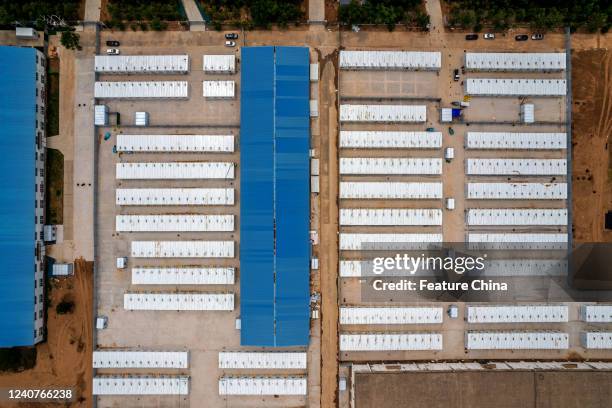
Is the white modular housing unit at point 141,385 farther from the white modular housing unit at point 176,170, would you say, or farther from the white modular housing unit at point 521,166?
the white modular housing unit at point 521,166

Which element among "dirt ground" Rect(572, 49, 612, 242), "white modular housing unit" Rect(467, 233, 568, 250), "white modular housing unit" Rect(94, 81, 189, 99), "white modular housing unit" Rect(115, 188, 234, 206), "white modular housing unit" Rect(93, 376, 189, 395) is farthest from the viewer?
"dirt ground" Rect(572, 49, 612, 242)

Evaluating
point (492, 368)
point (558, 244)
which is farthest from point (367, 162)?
point (492, 368)

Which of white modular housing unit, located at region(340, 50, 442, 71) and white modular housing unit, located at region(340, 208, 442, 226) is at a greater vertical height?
white modular housing unit, located at region(340, 50, 442, 71)

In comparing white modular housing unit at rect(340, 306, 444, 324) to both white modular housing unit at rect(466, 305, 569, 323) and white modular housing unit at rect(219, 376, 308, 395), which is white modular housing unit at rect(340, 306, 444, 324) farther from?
white modular housing unit at rect(219, 376, 308, 395)

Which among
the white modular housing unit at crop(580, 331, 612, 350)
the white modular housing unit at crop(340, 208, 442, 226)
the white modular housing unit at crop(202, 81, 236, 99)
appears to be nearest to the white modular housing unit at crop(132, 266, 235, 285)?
the white modular housing unit at crop(340, 208, 442, 226)

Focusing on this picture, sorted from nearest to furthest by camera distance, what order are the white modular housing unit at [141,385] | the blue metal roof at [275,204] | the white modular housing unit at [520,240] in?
the blue metal roof at [275,204]
the white modular housing unit at [141,385]
the white modular housing unit at [520,240]

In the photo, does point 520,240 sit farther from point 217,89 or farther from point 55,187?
point 55,187

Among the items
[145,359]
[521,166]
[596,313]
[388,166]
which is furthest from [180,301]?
[596,313]

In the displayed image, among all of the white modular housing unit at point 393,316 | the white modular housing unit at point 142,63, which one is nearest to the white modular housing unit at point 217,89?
the white modular housing unit at point 142,63
